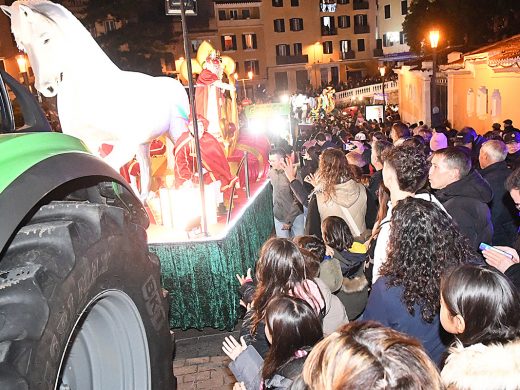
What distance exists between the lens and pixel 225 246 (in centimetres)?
544

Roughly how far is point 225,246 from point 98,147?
2.08 metres

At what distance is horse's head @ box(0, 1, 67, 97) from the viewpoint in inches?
193

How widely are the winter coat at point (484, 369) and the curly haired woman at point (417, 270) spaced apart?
0.81 meters

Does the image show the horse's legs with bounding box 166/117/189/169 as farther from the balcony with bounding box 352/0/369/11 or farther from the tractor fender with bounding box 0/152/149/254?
the balcony with bounding box 352/0/369/11

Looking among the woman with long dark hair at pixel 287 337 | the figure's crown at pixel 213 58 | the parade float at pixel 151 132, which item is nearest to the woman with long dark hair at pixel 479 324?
the woman with long dark hair at pixel 287 337

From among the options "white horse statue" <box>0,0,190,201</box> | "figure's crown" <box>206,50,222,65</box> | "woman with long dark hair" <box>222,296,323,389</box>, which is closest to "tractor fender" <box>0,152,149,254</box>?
"woman with long dark hair" <box>222,296,323,389</box>

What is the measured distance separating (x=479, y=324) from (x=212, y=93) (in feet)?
23.5

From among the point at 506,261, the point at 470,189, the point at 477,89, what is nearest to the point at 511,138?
the point at 470,189

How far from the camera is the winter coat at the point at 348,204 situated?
15.9ft

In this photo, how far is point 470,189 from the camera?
161 inches

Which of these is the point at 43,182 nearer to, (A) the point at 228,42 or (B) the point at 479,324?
(B) the point at 479,324

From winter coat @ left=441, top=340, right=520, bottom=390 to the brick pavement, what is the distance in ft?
10.3

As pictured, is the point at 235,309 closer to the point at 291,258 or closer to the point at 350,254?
the point at 350,254

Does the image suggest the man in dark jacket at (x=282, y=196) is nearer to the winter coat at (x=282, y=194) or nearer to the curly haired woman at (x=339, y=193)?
the winter coat at (x=282, y=194)
